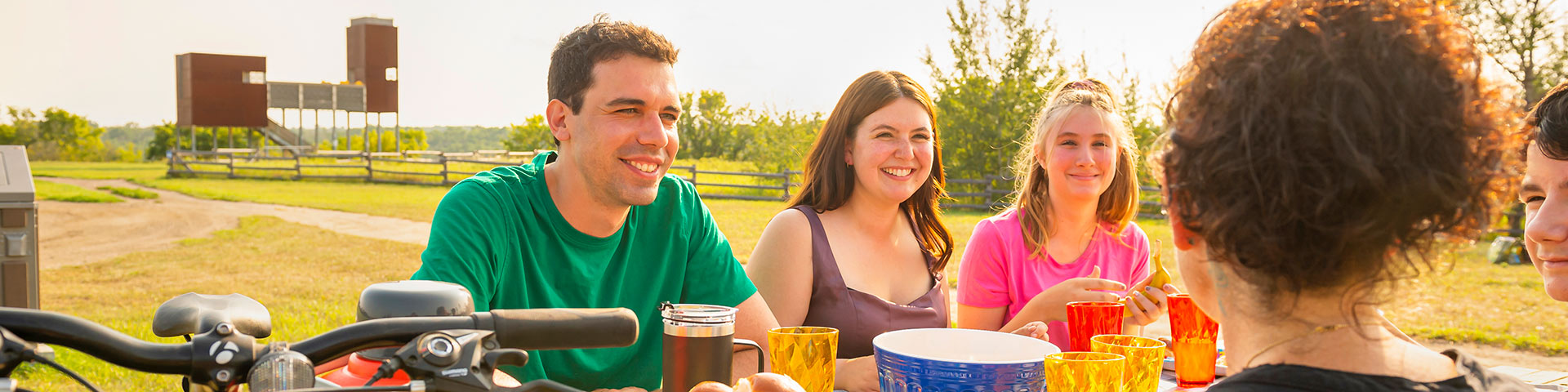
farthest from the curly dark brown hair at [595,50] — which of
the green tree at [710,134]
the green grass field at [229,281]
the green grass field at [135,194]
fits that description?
the green tree at [710,134]

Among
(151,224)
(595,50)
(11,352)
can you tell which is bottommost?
(151,224)

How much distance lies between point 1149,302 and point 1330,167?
1165 mm

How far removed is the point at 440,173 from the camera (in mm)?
28922

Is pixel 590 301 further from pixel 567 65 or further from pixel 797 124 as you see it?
pixel 797 124

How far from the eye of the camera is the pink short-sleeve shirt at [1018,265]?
326 centimetres

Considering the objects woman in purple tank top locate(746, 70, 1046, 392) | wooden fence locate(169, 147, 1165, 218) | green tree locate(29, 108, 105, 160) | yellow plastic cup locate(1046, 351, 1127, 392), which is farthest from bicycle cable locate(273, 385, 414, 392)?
green tree locate(29, 108, 105, 160)

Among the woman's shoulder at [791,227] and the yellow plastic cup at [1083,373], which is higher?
the woman's shoulder at [791,227]

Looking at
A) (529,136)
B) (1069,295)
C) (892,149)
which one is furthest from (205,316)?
(529,136)

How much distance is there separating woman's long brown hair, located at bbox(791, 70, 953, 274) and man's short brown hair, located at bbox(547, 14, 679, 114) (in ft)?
2.71

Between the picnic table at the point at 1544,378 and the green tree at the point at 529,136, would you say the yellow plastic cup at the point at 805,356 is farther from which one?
the green tree at the point at 529,136

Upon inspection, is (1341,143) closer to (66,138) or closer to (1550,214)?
(1550,214)

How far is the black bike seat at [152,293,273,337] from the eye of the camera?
901mm

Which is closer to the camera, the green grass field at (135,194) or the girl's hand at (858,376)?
the girl's hand at (858,376)

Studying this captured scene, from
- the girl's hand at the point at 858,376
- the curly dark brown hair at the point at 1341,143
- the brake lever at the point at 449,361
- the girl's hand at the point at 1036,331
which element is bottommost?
the girl's hand at the point at 858,376
